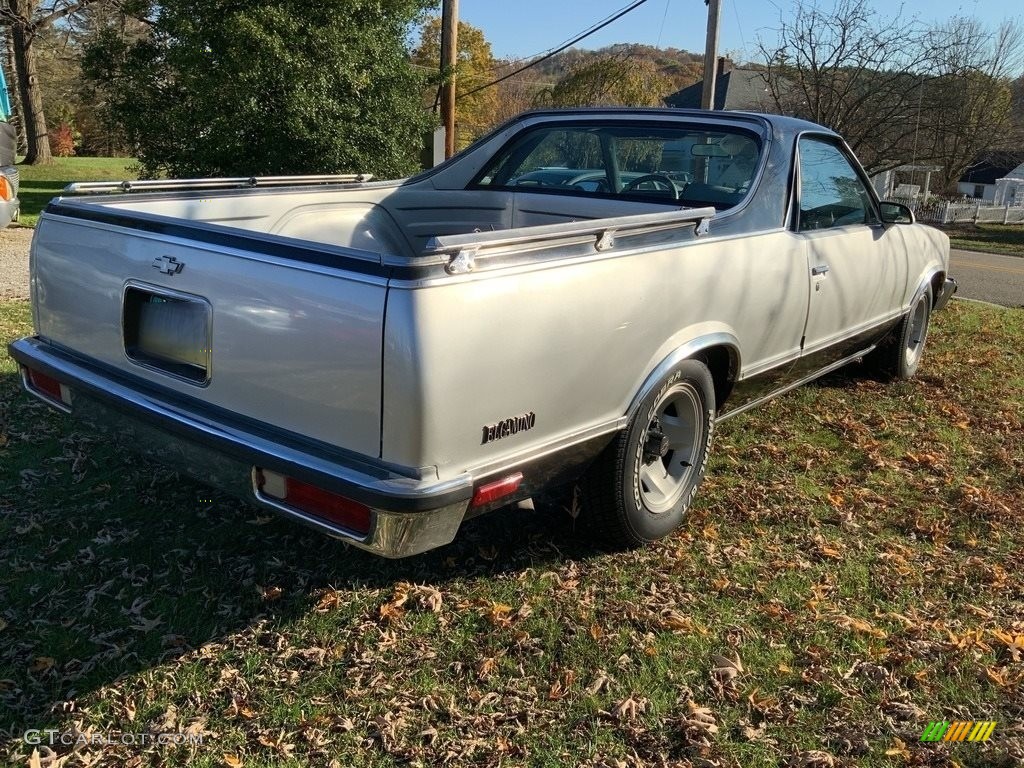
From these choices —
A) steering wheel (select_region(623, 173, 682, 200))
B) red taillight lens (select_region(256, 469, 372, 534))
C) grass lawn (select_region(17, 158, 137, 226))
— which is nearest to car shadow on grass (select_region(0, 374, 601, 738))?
red taillight lens (select_region(256, 469, 372, 534))

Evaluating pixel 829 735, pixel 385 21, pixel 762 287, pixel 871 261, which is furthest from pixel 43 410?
pixel 385 21

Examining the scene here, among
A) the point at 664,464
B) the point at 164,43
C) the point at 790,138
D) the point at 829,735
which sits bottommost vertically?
the point at 829,735

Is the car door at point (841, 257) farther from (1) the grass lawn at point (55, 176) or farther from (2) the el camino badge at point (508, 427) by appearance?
(1) the grass lawn at point (55, 176)

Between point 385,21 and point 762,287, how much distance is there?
9.06 meters

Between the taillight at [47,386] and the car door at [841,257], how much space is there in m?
3.35

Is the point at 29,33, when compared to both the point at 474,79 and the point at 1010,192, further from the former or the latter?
the point at 1010,192

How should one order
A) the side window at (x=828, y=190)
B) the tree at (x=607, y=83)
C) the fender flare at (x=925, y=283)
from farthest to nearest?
the tree at (x=607, y=83), the fender flare at (x=925, y=283), the side window at (x=828, y=190)

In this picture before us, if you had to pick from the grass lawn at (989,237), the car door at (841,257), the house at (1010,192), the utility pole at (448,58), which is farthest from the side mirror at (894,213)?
the house at (1010,192)

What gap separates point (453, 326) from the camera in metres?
2.38

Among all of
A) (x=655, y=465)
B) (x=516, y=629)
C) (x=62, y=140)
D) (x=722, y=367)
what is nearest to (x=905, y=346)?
(x=722, y=367)

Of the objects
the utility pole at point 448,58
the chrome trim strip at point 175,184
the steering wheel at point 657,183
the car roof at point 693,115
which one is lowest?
the chrome trim strip at point 175,184

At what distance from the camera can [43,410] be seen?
4.80 m

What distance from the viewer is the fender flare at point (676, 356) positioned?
10.4 ft

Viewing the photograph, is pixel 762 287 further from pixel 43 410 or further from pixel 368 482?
pixel 43 410
